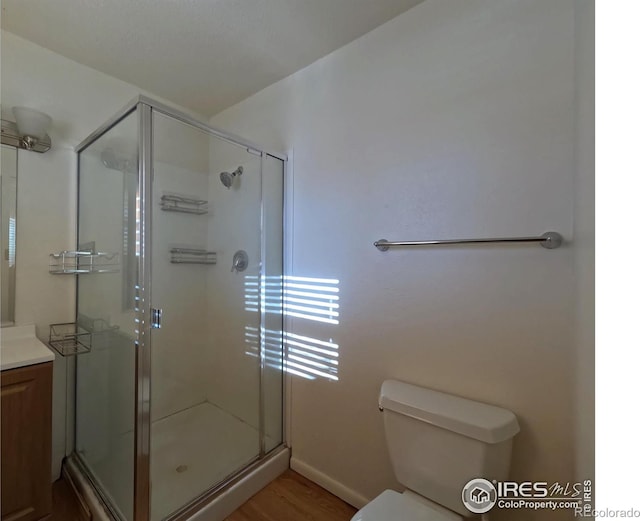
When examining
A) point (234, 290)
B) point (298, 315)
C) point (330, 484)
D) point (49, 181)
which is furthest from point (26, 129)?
point (330, 484)

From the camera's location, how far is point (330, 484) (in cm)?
162

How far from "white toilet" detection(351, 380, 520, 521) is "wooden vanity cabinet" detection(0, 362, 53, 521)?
140 cm

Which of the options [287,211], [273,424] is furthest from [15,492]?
[287,211]

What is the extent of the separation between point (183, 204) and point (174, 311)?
775 millimetres

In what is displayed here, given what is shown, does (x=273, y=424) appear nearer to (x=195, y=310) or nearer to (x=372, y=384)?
(x=372, y=384)

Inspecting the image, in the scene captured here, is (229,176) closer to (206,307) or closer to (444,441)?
(206,307)

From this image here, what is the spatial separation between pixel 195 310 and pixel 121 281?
833mm

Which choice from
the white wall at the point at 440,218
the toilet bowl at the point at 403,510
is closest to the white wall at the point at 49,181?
the white wall at the point at 440,218

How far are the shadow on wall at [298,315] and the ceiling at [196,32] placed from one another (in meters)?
1.37

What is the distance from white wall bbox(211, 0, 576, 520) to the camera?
107 centimetres

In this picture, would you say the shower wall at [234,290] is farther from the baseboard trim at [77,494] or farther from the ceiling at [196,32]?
the baseboard trim at [77,494]

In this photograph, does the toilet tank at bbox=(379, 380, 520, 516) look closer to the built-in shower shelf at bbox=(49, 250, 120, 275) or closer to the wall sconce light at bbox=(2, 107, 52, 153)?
the built-in shower shelf at bbox=(49, 250, 120, 275)

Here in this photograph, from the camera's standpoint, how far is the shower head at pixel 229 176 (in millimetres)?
2048

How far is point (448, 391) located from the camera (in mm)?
1259
